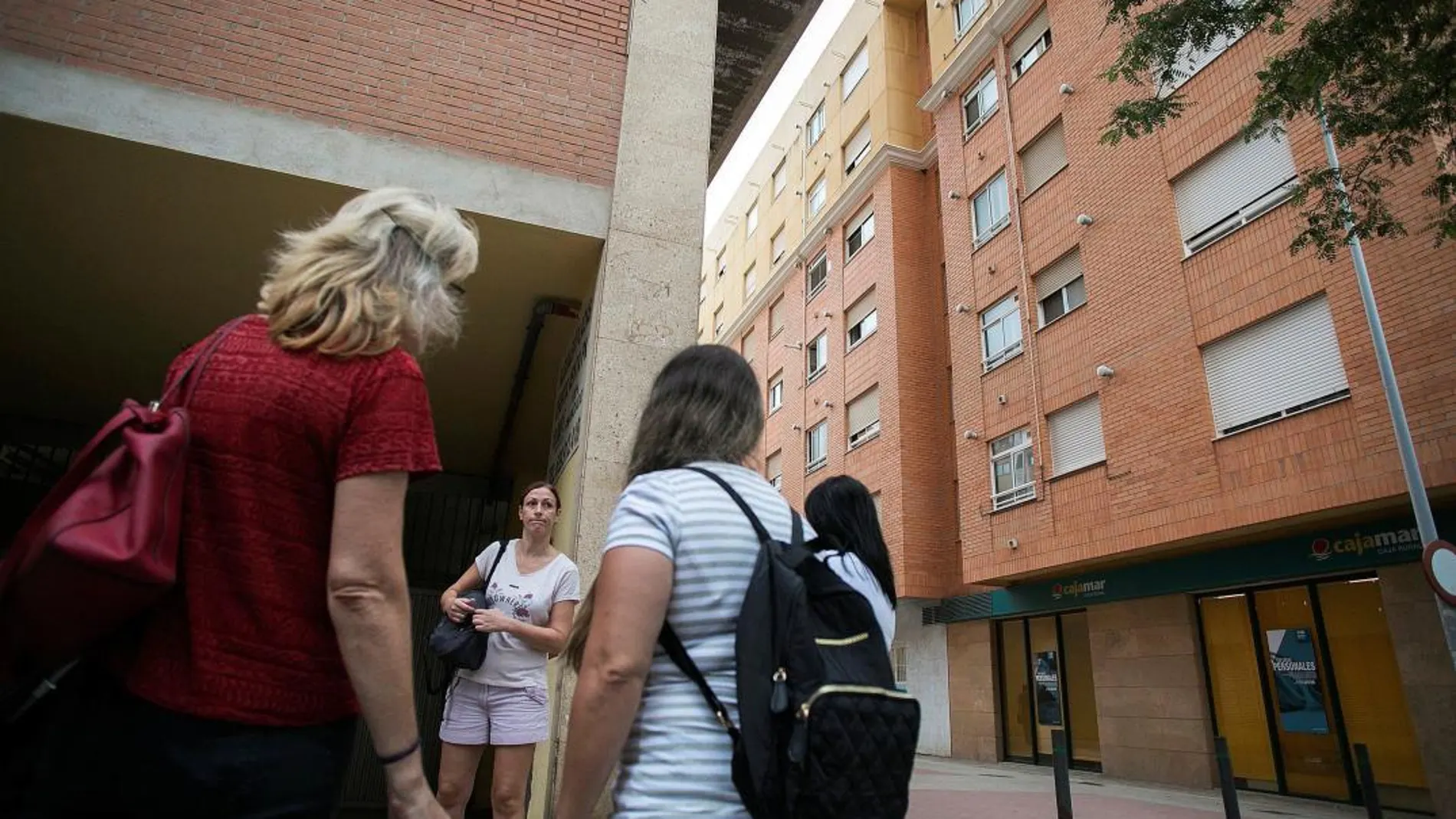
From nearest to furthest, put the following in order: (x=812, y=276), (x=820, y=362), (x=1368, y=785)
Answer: (x=1368, y=785), (x=820, y=362), (x=812, y=276)

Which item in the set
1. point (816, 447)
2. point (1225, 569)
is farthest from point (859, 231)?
point (1225, 569)

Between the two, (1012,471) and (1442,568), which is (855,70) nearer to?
(1012,471)

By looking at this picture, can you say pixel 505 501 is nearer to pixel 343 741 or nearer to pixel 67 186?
pixel 67 186

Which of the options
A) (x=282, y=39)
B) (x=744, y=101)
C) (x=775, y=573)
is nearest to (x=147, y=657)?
(x=775, y=573)

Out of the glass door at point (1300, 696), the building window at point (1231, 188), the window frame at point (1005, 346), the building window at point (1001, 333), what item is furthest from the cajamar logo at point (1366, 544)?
the building window at point (1001, 333)

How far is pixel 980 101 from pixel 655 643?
23.3 m

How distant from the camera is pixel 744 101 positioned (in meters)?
8.61

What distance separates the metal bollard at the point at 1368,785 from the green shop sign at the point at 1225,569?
473 cm

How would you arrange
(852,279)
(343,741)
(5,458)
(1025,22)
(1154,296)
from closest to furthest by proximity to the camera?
(343,741) < (5,458) < (1154,296) < (1025,22) < (852,279)

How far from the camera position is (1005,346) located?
Answer: 1980 cm

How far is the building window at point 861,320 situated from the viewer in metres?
25.6

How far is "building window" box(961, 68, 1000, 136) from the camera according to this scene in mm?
21531

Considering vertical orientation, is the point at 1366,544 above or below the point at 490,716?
above

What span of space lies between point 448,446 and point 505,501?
1.02m
